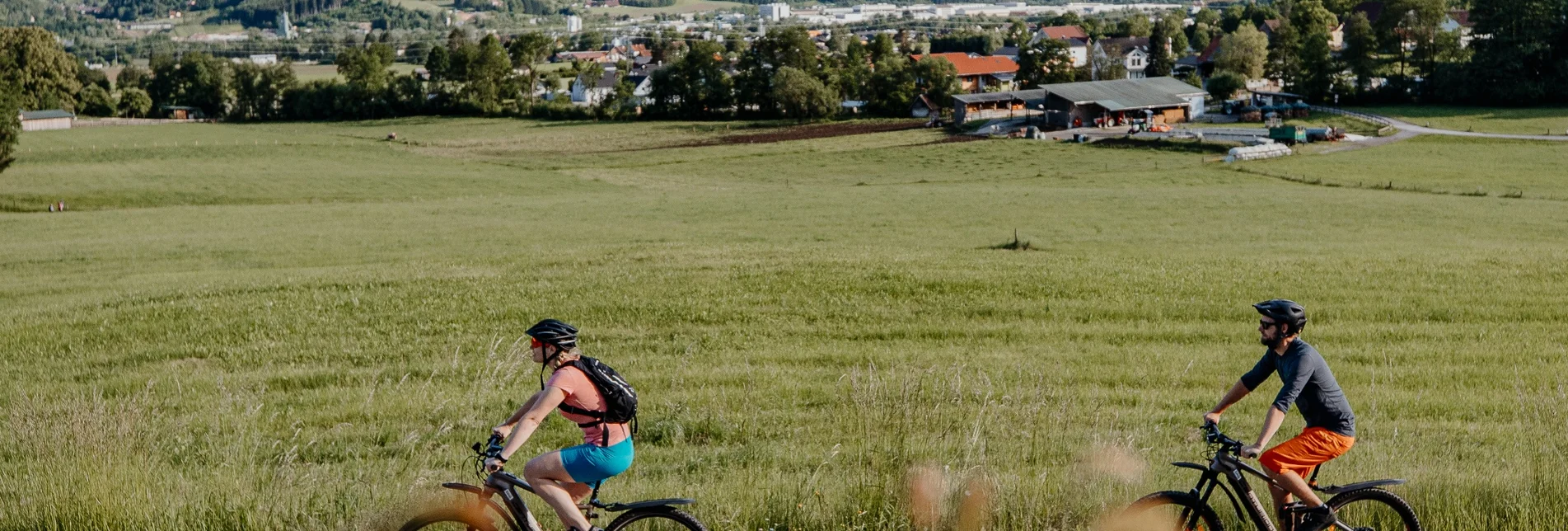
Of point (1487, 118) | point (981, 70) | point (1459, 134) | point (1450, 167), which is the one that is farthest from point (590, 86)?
point (1450, 167)

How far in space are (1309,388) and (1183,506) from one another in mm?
1126

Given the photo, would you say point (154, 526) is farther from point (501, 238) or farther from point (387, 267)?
point (501, 238)

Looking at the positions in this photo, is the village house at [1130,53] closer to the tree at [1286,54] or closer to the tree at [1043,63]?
the tree at [1043,63]

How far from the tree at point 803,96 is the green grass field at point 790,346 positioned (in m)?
68.2

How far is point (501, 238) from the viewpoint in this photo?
44156 millimetres

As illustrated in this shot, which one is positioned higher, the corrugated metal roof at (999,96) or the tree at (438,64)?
the tree at (438,64)

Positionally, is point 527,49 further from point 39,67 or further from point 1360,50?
point 1360,50

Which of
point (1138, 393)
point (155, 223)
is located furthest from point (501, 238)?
point (1138, 393)

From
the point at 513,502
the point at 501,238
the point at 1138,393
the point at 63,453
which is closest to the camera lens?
the point at 513,502

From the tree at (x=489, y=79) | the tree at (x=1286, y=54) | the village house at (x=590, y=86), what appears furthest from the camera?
the village house at (x=590, y=86)

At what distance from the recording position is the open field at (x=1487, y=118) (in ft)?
297

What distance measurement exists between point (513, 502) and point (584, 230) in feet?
130

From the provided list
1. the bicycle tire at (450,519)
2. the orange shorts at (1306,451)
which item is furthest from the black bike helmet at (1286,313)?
the bicycle tire at (450,519)

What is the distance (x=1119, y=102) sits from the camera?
10906 centimetres
